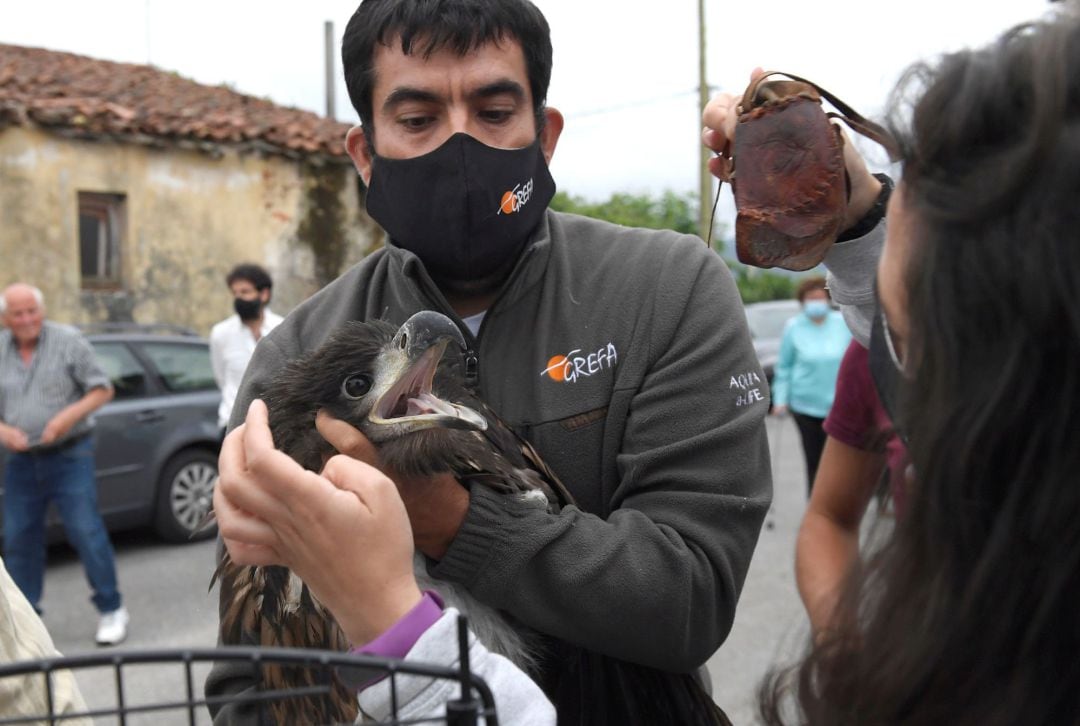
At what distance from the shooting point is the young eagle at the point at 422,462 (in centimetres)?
176

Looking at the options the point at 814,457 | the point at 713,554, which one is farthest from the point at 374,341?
the point at 814,457

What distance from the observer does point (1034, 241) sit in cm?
91

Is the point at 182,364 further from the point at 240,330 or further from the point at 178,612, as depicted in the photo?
the point at 178,612

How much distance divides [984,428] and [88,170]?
15922 millimetres

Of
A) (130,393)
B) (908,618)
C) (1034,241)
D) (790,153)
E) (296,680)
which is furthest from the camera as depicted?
(130,393)

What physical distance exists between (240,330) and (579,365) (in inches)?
253

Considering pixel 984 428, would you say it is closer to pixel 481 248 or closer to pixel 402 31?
pixel 481 248

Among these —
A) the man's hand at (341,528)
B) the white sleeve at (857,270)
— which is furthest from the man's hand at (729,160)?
the man's hand at (341,528)

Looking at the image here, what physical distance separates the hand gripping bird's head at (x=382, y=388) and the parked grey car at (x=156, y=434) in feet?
23.0

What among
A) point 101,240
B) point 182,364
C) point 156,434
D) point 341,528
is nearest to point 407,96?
point 341,528

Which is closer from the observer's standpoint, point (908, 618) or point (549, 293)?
point (908, 618)

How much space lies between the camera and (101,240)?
15531 millimetres

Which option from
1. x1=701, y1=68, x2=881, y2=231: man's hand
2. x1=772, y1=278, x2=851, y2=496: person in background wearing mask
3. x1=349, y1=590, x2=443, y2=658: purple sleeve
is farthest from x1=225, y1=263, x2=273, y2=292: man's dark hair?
x1=349, y1=590, x2=443, y2=658: purple sleeve

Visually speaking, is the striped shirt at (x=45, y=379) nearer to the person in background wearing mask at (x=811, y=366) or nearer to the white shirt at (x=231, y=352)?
the white shirt at (x=231, y=352)
